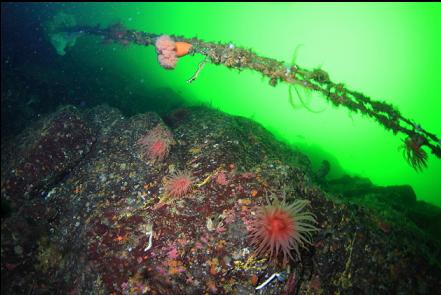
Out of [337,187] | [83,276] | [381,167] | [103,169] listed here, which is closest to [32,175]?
[103,169]

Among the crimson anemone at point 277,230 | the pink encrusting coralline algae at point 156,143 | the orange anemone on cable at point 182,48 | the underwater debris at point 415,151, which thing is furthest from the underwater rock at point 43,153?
the underwater debris at point 415,151

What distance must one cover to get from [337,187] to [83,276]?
956 cm

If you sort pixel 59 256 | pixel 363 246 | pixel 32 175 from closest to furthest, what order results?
pixel 363 246 → pixel 59 256 → pixel 32 175

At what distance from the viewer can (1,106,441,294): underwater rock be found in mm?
4305

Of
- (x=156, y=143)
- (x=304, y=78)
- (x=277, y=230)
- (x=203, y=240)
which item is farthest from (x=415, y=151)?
(x=156, y=143)

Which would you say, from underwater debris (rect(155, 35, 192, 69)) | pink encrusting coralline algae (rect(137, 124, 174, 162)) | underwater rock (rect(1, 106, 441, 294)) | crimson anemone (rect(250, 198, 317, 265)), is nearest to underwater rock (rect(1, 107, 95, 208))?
underwater rock (rect(1, 106, 441, 294))

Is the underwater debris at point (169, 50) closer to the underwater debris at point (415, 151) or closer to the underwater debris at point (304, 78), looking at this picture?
the underwater debris at point (304, 78)

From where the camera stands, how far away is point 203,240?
450 cm

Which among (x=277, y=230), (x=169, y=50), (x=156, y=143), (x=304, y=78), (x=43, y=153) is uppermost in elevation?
(x=304, y=78)

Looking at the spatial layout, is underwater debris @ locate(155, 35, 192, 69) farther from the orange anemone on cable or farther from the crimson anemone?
the crimson anemone

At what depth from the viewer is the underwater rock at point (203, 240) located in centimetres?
430

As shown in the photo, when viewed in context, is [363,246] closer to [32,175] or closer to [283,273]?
[283,273]

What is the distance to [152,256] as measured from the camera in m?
4.48

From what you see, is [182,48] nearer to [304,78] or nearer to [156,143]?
[156,143]
